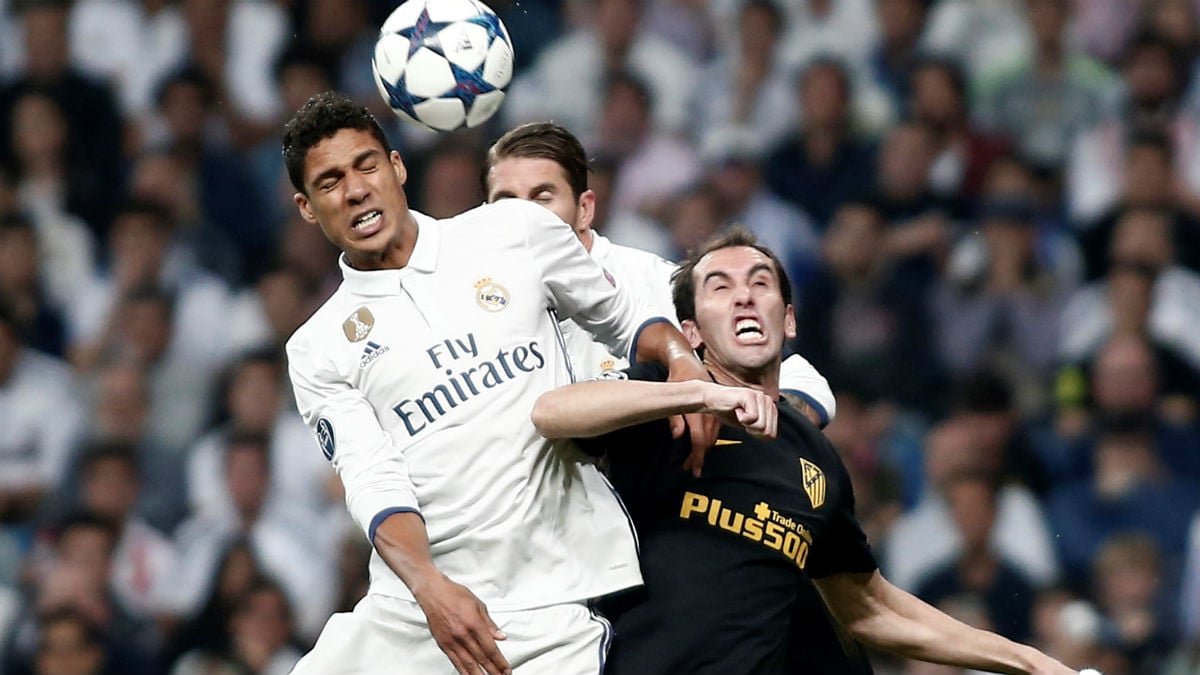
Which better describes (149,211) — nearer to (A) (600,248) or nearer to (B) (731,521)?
(A) (600,248)

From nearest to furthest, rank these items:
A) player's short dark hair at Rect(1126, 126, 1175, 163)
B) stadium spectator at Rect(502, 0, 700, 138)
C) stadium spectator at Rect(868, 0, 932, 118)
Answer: player's short dark hair at Rect(1126, 126, 1175, 163) → stadium spectator at Rect(868, 0, 932, 118) → stadium spectator at Rect(502, 0, 700, 138)

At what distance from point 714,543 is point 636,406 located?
50 centimetres

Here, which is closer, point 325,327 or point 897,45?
point 325,327

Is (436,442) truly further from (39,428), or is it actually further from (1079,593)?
(39,428)

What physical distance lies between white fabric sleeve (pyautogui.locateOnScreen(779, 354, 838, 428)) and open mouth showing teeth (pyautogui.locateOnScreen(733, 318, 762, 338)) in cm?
61

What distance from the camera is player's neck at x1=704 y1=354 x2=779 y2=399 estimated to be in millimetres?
4074

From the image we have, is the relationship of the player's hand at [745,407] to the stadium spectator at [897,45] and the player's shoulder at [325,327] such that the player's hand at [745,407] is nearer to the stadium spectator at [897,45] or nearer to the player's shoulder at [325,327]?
the player's shoulder at [325,327]

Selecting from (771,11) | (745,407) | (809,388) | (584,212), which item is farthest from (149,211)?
(745,407)

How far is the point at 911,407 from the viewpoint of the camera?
7547 mm

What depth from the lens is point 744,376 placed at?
4078mm

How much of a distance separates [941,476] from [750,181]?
168 centimetres

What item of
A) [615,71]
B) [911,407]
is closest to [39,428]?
[615,71]

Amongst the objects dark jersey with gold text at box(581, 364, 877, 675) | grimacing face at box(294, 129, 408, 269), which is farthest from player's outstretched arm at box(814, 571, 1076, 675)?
grimacing face at box(294, 129, 408, 269)

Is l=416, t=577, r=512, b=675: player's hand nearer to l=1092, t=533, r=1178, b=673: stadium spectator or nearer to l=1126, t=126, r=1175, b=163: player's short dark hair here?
l=1092, t=533, r=1178, b=673: stadium spectator
